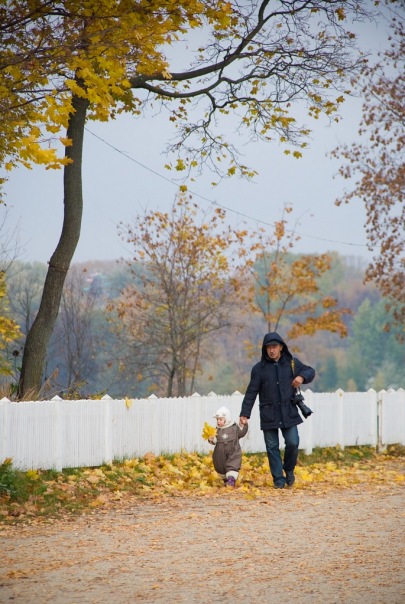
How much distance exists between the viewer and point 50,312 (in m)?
16.1

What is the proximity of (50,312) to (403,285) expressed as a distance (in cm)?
1820

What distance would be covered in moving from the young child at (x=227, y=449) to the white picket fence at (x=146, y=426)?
82.7 inches

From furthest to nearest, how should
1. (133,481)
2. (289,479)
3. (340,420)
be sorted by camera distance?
(340,420) → (133,481) → (289,479)

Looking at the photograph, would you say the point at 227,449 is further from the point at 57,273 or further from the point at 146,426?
the point at 57,273

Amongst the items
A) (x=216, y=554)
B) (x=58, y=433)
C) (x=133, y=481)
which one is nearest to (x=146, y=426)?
(x=133, y=481)

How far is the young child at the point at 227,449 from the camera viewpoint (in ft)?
42.5

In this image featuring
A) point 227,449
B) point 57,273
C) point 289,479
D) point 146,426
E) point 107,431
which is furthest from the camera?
point 57,273

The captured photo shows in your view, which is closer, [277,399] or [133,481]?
[277,399]

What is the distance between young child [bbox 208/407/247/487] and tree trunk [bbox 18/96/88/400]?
3.35m

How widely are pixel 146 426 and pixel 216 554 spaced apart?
25.6 ft

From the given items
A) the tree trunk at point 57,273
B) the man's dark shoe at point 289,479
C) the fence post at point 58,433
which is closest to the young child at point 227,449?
the man's dark shoe at point 289,479

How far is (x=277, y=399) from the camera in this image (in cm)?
1298

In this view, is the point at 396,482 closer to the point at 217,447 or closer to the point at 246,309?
the point at 217,447

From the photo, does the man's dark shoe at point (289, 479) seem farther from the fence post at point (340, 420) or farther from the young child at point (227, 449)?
the fence post at point (340, 420)
